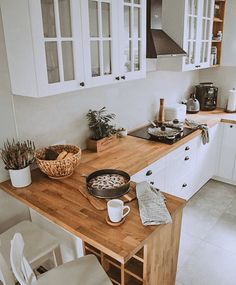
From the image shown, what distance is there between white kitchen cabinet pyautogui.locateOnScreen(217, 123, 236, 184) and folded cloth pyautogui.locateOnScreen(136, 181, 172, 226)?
79.2 inches

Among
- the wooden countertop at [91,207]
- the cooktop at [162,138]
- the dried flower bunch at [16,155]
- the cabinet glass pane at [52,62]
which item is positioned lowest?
the wooden countertop at [91,207]

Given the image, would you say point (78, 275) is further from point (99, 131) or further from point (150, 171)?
point (99, 131)

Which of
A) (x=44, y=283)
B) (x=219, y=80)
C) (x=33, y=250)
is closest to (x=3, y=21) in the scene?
(x=33, y=250)

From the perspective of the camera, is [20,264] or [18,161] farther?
[18,161]

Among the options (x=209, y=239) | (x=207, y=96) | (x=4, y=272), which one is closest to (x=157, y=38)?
(x=207, y=96)

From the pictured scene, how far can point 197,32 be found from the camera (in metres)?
2.99

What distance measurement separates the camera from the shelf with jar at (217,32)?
11.3ft

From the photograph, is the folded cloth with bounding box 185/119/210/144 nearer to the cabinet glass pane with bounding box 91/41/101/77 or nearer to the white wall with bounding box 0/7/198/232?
the white wall with bounding box 0/7/198/232

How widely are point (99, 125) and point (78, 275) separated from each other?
4.03 feet

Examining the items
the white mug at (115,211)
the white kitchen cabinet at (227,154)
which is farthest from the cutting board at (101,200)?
the white kitchen cabinet at (227,154)

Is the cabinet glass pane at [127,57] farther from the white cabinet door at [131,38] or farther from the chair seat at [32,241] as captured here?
the chair seat at [32,241]

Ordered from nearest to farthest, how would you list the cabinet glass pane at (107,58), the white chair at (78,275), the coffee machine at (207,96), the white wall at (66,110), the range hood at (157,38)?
the white chair at (78,275)
the white wall at (66,110)
the cabinet glass pane at (107,58)
the range hood at (157,38)
the coffee machine at (207,96)

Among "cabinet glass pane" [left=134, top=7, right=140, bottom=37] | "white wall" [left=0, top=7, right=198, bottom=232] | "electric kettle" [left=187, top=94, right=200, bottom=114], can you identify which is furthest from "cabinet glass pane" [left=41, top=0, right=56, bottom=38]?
"electric kettle" [left=187, top=94, right=200, bottom=114]

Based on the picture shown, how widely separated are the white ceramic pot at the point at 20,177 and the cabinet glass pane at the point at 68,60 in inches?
25.5
